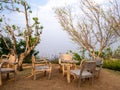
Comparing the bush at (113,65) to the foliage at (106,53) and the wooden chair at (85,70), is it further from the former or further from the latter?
the wooden chair at (85,70)

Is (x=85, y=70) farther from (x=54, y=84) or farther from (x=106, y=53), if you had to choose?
(x=106, y=53)

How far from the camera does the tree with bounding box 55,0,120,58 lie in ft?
34.8

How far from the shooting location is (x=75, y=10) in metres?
12.0

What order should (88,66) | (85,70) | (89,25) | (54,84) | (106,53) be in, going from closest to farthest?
1. (88,66)
2. (85,70)
3. (54,84)
4. (89,25)
5. (106,53)

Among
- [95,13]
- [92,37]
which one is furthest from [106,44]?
[95,13]

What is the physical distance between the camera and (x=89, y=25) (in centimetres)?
1143

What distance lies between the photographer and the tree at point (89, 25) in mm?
10609

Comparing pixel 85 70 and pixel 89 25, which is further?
pixel 89 25

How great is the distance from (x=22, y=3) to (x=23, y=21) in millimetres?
763

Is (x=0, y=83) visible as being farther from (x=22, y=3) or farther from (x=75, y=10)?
(x=75, y=10)

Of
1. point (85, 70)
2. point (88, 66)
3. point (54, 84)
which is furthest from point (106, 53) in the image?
point (54, 84)

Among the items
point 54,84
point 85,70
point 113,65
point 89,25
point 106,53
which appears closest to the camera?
point 85,70

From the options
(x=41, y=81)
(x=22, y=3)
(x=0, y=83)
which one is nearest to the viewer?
(x=0, y=83)

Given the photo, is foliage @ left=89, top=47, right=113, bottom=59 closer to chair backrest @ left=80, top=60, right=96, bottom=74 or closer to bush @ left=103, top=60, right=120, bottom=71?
bush @ left=103, top=60, right=120, bottom=71
